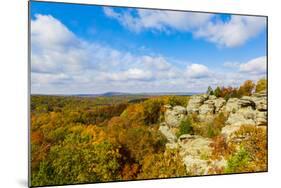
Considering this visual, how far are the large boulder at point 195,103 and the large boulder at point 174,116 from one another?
97 millimetres

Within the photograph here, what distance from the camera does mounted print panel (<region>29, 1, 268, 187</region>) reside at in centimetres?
514

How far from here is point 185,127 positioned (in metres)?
5.65

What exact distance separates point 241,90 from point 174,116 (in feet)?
3.23

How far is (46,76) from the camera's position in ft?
16.8

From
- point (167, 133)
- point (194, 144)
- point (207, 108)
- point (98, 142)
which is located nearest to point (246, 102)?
point (207, 108)

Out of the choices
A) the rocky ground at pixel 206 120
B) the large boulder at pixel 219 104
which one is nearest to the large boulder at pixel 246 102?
the rocky ground at pixel 206 120

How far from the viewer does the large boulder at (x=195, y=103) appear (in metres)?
5.70

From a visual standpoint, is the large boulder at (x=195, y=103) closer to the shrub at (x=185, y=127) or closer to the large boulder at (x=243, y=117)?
the shrub at (x=185, y=127)

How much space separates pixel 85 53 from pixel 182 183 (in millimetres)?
1921

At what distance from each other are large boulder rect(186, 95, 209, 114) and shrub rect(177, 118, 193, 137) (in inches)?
5.0

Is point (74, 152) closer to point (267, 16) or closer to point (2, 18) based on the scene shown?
point (2, 18)

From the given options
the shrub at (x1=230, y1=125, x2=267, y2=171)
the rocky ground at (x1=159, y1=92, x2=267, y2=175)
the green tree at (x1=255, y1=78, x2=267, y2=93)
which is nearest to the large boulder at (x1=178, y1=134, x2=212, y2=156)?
the rocky ground at (x1=159, y1=92, x2=267, y2=175)
